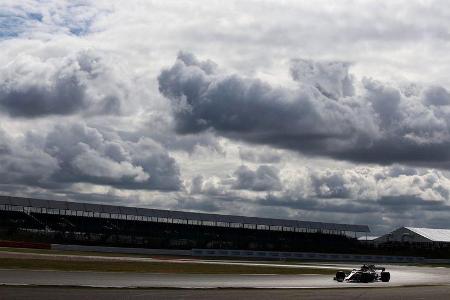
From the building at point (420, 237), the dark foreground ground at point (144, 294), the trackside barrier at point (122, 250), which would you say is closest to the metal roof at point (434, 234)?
the building at point (420, 237)

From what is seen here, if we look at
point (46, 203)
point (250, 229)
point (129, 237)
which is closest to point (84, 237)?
point (129, 237)

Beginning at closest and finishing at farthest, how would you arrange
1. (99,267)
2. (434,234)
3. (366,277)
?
(366,277)
(99,267)
(434,234)

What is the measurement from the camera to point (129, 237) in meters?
107

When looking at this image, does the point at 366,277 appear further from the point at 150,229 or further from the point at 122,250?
the point at 150,229

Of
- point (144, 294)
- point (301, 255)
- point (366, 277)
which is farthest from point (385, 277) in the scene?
point (301, 255)

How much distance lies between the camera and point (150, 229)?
406ft

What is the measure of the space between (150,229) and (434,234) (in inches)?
2261

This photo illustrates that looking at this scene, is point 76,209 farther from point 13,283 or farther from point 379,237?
point 13,283

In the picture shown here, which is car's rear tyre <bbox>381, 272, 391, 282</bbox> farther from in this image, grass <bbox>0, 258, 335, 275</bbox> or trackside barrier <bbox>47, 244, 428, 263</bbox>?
trackside barrier <bbox>47, 244, 428, 263</bbox>

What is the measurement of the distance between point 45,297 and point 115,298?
2.43 metres

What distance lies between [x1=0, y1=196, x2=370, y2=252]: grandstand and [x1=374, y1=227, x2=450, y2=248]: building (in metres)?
10.2

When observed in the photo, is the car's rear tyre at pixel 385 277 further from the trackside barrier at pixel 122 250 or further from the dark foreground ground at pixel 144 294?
the trackside barrier at pixel 122 250

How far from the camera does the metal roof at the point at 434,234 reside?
132 metres

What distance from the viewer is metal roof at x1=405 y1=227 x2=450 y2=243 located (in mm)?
132000
